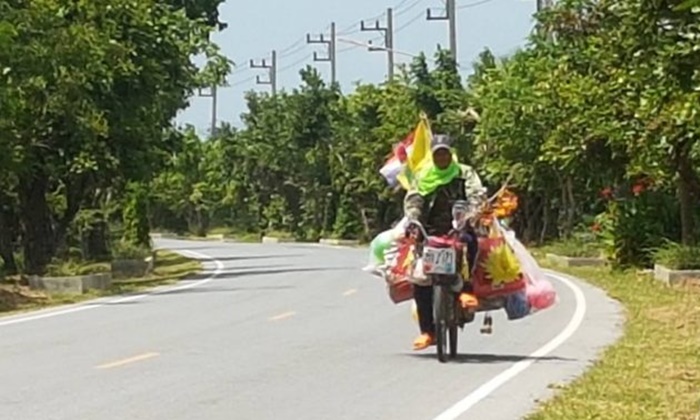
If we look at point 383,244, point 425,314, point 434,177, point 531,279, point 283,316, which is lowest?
point 283,316

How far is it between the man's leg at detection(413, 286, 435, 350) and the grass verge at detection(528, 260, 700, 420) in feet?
5.50

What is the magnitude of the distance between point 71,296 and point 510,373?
17.0 metres

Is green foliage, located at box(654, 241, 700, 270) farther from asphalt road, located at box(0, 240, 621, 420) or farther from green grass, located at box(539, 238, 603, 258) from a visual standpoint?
green grass, located at box(539, 238, 603, 258)

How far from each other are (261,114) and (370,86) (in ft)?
44.4

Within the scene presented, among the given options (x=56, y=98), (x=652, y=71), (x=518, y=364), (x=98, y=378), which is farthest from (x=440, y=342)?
(x=56, y=98)

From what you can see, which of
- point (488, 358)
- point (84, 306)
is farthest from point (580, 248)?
point (488, 358)

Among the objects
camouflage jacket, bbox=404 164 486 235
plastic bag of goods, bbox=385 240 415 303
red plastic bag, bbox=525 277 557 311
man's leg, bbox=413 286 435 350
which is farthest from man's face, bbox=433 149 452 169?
red plastic bag, bbox=525 277 557 311

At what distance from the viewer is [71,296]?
31047 millimetres

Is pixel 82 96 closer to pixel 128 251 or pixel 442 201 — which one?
pixel 128 251

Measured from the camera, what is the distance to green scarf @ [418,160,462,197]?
15.9m

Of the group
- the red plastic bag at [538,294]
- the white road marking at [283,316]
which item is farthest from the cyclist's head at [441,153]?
the white road marking at [283,316]

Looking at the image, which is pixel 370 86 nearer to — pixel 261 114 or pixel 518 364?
pixel 261 114

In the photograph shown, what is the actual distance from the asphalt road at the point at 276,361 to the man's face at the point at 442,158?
1911 millimetres

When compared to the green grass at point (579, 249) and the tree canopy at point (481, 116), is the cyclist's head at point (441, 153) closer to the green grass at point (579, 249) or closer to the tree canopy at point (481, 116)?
the tree canopy at point (481, 116)
